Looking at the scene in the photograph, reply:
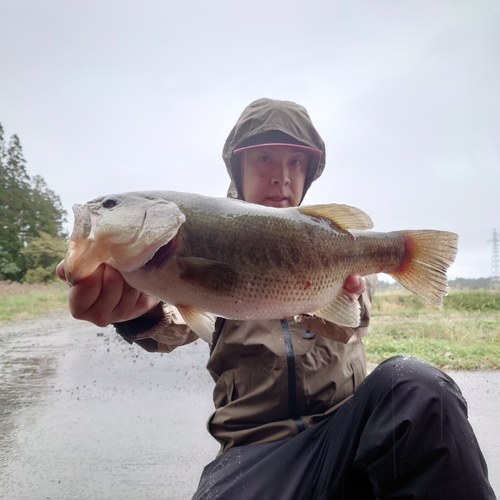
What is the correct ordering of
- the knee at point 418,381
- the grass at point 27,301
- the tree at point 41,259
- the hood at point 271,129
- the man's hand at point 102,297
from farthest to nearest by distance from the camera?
the tree at point 41,259 < the grass at point 27,301 < the hood at point 271,129 < the knee at point 418,381 < the man's hand at point 102,297

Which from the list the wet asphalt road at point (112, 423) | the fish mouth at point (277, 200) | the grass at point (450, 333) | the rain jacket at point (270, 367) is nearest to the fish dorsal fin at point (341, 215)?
the rain jacket at point (270, 367)

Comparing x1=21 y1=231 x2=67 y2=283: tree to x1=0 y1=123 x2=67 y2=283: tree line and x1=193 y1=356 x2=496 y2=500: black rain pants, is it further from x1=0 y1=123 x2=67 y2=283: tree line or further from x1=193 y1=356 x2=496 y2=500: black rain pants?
x1=193 y1=356 x2=496 y2=500: black rain pants

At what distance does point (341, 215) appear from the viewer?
1963 mm

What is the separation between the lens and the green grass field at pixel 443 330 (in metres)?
4.13

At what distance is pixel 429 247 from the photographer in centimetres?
201

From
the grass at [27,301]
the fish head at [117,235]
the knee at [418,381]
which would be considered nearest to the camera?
the fish head at [117,235]

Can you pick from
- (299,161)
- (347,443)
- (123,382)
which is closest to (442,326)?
(299,161)

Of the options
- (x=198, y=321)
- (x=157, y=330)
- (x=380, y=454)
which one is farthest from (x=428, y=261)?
(x=157, y=330)

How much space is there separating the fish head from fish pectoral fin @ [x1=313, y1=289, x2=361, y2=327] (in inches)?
31.9

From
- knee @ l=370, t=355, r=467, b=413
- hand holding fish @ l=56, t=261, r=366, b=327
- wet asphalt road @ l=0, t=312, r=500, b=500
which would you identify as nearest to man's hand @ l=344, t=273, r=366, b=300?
hand holding fish @ l=56, t=261, r=366, b=327

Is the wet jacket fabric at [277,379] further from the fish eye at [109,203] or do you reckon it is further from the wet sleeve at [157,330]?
the fish eye at [109,203]

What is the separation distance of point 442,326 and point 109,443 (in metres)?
3.45

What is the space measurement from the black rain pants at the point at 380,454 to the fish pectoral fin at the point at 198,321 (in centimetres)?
89

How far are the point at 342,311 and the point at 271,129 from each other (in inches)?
63.0
